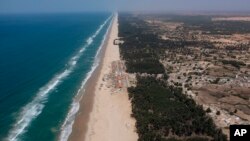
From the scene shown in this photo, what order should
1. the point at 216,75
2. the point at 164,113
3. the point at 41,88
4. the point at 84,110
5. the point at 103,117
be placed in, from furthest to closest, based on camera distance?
the point at 216,75 < the point at 41,88 < the point at 84,110 < the point at 103,117 < the point at 164,113

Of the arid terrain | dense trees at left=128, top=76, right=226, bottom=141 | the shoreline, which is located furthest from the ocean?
the arid terrain

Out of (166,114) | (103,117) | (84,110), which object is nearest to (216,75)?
(166,114)

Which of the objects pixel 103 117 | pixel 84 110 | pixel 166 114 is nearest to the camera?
pixel 166 114

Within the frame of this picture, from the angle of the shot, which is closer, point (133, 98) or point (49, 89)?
point (133, 98)

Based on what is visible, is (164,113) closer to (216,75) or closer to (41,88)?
(41,88)

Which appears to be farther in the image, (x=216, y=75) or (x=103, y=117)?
(x=216, y=75)

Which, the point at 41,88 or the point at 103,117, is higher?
the point at 41,88

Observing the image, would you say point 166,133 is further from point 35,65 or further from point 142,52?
point 142,52

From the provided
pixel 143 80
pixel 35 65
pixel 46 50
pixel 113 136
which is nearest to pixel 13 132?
pixel 113 136

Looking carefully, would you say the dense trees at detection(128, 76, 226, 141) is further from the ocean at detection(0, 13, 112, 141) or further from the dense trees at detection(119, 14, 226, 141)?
the ocean at detection(0, 13, 112, 141)
